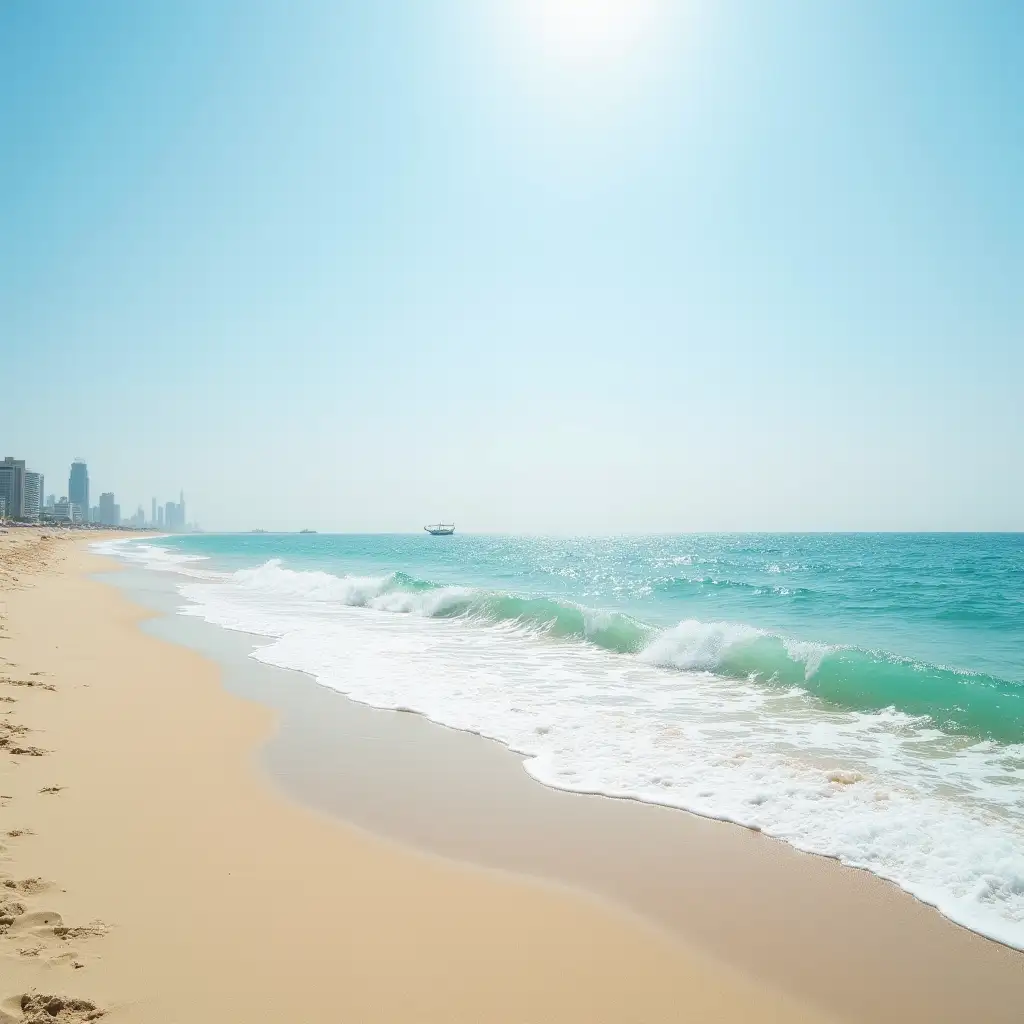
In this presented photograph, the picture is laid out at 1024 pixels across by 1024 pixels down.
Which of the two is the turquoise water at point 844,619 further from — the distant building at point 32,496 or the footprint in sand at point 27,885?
the distant building at point 32,496

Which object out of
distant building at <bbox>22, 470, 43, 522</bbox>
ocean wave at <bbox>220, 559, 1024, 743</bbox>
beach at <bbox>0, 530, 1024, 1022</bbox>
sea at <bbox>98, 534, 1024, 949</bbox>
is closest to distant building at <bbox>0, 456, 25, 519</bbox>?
distant building at <bbox>22, 470, 43, 522</bbox>

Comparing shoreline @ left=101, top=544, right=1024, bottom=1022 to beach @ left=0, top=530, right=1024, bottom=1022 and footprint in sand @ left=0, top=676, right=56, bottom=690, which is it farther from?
footprint in sand @ left=0, top=676, right=56, bottom=690

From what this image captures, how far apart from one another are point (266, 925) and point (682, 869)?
2821mm

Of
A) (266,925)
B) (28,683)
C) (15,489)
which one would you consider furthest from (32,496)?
(266,925)

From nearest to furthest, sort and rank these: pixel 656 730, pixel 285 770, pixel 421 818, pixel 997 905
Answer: pixel 997 905
pixel 421 818
pixel 285 770
pixel 656 730

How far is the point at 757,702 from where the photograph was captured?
995cm

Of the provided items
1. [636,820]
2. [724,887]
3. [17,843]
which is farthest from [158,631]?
[724,887]

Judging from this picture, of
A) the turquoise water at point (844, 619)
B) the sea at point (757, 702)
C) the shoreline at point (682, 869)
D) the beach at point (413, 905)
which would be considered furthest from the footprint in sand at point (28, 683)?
the turquoise water at point (844, 619)

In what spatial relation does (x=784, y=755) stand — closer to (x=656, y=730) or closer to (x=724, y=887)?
(x=656, y=730)

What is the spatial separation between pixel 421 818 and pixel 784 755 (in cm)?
421

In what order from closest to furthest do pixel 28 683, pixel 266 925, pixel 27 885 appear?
pixel 266 925
pixel 27 885
pixel 28 683

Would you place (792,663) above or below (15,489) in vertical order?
below

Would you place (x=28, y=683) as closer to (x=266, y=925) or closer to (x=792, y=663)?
(x=266, y=925)

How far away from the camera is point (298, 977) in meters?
3.25
